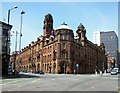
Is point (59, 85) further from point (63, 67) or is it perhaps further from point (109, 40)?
point (109, 40)

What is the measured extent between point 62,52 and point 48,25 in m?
23.7

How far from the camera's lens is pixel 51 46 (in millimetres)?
107938

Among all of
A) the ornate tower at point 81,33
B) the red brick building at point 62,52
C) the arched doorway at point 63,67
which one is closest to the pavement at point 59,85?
the arched doorway at point 63,67

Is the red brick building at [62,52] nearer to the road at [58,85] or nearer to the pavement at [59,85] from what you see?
the pavement at [59,85]

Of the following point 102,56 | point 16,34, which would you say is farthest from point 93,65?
point 16,34

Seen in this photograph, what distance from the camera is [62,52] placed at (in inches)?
3962

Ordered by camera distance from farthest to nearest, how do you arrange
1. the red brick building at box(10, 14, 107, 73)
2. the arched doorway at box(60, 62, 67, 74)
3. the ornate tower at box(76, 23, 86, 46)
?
1. the ornate tower at box(76, 23, 86, 46)
2. the red brick building at box(10, 14, 107, 73)
3. the arched doorway at box(60, 62, 67, 74)

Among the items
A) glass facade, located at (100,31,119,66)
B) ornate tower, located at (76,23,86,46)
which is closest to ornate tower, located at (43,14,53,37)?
ornate tower, located at (76,23,86,46)

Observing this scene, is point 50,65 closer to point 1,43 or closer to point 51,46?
point 51,46

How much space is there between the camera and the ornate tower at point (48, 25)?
120 metres

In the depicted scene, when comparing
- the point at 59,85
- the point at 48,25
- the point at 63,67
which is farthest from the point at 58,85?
the point at 48,25

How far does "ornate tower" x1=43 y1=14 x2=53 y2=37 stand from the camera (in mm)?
119625

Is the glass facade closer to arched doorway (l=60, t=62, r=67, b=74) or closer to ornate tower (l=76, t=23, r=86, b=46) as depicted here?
ornate tower (l=76, t=23, r=86, b=46)

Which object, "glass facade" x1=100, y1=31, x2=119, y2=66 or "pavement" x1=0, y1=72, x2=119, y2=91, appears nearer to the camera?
"pavement" x1=0, y1=72, x2=119, y2=91
